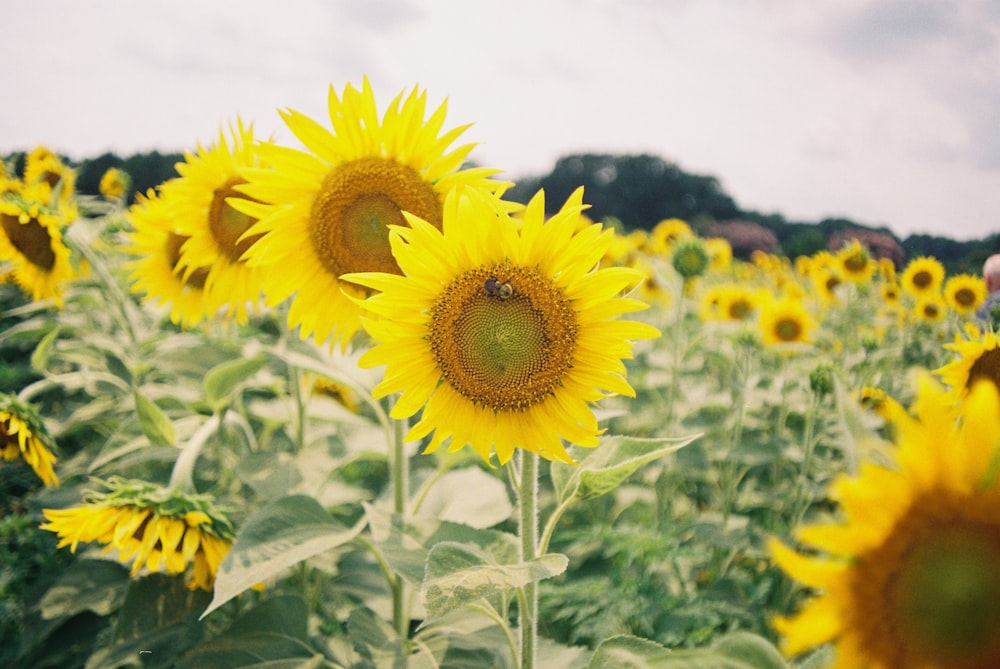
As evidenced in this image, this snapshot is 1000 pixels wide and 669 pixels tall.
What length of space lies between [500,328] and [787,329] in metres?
3.43

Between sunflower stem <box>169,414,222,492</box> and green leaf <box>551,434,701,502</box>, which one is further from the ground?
green leaf <box>551,434,701,502</box>

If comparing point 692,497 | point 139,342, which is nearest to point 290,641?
point 139,342

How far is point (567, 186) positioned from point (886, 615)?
22.1 metres

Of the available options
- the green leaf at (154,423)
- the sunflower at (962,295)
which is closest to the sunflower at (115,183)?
the green leaf at (154,423)

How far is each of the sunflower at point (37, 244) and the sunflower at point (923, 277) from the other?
20.3ft

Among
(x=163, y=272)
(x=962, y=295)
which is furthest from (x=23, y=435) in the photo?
(x=962, y=295)

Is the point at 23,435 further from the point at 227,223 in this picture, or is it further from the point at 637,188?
the point at 637,188

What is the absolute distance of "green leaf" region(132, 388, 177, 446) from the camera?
1.89m

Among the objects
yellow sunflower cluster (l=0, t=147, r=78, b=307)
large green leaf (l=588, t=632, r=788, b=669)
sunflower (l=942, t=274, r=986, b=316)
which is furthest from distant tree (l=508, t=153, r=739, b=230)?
large green leaf (l=588, t=632, r=788, b=669)

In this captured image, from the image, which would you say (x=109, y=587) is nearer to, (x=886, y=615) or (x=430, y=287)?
(x=430, y=287)

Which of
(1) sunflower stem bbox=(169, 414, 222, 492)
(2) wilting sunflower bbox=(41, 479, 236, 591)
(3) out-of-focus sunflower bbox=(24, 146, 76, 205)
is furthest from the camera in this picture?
(3) out-of-focus sunflower bbox=(24, 146, 76, 205)

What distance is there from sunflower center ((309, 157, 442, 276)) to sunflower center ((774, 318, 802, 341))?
3254 millimetres

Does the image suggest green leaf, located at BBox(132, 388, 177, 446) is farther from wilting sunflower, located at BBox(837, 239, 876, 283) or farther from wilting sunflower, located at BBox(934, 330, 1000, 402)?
wilting sunflower, located at BBox(837, 239, 876, 283)

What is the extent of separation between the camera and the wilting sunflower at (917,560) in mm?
670
